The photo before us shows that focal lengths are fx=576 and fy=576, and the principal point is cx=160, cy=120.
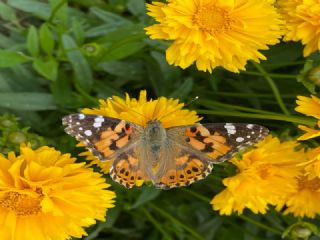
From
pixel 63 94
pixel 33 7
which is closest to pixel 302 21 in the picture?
pixel 63 94

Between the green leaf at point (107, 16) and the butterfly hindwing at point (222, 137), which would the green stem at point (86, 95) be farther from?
the butterfly hindwing at point (222, 137)

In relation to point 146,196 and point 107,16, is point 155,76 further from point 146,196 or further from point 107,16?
point 146,196

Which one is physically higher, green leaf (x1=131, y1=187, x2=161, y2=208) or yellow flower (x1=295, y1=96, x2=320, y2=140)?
yellow flower (x1=295, y1=96, x2=320, y2=140)

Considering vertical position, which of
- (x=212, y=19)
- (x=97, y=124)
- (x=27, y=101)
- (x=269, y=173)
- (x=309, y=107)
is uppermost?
(x=212, y=19)

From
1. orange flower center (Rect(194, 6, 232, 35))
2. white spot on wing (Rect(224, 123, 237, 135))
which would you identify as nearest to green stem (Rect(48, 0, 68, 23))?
orange flower center (Rect(194, 6, 232, 35))

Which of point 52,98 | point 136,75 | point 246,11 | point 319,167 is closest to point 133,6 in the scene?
point 136,75

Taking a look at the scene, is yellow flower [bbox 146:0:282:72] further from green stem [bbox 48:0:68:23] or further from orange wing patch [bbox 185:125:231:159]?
green stem [bbox 48:0:68:23]

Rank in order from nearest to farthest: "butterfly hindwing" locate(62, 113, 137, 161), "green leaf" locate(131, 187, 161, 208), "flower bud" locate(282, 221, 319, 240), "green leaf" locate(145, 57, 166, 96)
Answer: "butterfly hindwing" locate(62, 113, 137, 161) < "flower bud" locate(282, 221, 319, 240) < "green leaf" locate(131, 187, 161, 208) < "green leaf" locate(145, 57, 166, 96)
